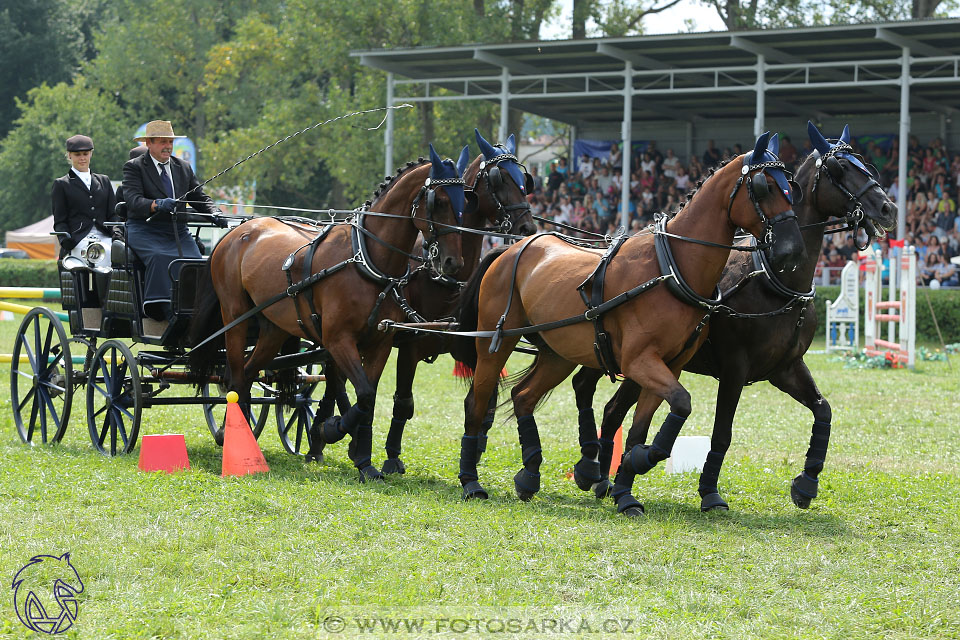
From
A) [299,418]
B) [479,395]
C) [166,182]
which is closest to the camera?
[479,395]

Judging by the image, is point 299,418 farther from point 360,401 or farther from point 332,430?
point 360,401

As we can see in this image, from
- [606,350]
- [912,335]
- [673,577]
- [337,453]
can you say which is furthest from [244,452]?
[912,335]

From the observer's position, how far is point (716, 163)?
84.8ft

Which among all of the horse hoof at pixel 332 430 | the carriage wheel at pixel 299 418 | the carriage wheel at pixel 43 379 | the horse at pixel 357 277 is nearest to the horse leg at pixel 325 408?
the carriage wheel at pixel 299 418

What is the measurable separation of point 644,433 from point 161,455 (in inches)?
131

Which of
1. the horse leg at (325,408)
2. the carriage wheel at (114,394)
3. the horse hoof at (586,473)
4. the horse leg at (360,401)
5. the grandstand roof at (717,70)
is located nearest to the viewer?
the horse hoof at (586,473)

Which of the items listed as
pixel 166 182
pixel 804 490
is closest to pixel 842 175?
pixel 804 490

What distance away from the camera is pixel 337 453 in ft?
29.9

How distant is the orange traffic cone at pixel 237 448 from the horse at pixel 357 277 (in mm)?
514

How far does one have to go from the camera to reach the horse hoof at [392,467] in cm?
797

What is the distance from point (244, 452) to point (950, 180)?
63.8ft

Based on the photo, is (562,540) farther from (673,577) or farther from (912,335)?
(912,335)

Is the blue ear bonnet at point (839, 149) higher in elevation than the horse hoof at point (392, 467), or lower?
higher

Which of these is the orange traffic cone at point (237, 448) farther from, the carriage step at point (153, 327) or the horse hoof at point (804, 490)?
the horse hoof at point (804, 490)
